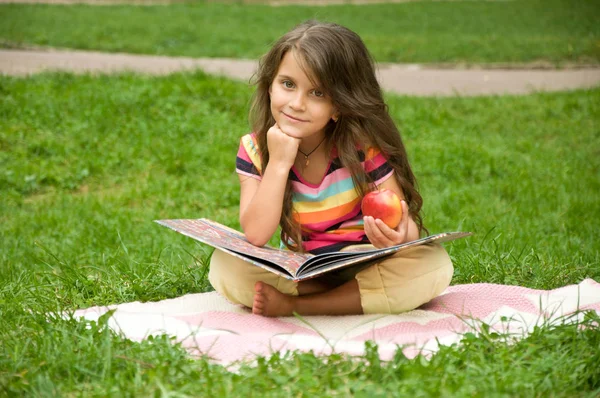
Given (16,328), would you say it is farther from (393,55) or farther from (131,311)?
(393,55)

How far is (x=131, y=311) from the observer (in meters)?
3.15

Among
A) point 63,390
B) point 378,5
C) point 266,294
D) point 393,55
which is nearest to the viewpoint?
point 63,390

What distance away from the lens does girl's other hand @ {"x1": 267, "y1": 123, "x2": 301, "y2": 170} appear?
311cm

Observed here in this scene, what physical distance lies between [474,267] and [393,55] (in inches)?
355

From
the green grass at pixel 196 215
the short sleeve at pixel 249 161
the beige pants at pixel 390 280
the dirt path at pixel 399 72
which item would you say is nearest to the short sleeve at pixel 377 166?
the beige pants at pixel 390 280

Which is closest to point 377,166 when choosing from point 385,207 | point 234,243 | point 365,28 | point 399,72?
point 385,207

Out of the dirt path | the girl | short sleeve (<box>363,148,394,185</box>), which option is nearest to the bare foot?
the girl

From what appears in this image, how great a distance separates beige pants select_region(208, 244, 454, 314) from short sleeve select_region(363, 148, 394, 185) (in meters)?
0.32

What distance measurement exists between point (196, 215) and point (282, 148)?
255 cm

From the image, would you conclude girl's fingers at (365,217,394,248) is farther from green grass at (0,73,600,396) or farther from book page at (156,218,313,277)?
green grass at (0,73,600,396)

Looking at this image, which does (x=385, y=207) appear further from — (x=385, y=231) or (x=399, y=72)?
(x=399, y=72)

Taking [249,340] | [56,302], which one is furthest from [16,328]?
[249,340]

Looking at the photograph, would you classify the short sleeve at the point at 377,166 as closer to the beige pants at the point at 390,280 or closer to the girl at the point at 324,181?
the girl at the point at 324,181

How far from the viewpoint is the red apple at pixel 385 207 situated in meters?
2.99
